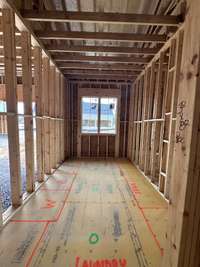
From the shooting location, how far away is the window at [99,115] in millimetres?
6918

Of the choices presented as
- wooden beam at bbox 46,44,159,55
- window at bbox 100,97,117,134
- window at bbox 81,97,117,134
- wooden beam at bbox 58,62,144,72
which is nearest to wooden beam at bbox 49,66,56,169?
wooden beam at bbox 58,62,144,72

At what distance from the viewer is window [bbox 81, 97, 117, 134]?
692 centimetres

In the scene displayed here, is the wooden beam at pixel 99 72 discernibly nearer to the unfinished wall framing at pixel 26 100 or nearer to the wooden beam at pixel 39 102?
the unfinished wall framing at pixel 26 100

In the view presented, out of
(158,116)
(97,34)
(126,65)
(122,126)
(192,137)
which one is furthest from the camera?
(122,126)

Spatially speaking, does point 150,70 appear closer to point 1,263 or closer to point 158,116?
point 158,116

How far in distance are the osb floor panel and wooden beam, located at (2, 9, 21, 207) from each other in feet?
2.06

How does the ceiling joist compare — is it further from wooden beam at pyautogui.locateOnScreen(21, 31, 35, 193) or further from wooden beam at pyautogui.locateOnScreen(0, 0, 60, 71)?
wooden beam at pyautogui.locateOnScreen(21, 31, 35, 193)

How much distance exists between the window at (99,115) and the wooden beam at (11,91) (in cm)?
444

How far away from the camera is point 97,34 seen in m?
3.19

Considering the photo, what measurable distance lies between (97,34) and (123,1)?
2.15ft

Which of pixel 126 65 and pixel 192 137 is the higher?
pixel 126 65

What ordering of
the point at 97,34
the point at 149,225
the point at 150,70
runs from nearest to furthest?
the point at 149,225 < the point at 97,34 < the point at 150,70

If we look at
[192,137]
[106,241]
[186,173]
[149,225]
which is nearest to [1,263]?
[106,241]

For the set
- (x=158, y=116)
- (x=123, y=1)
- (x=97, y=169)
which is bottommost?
(x=97, y=169)
